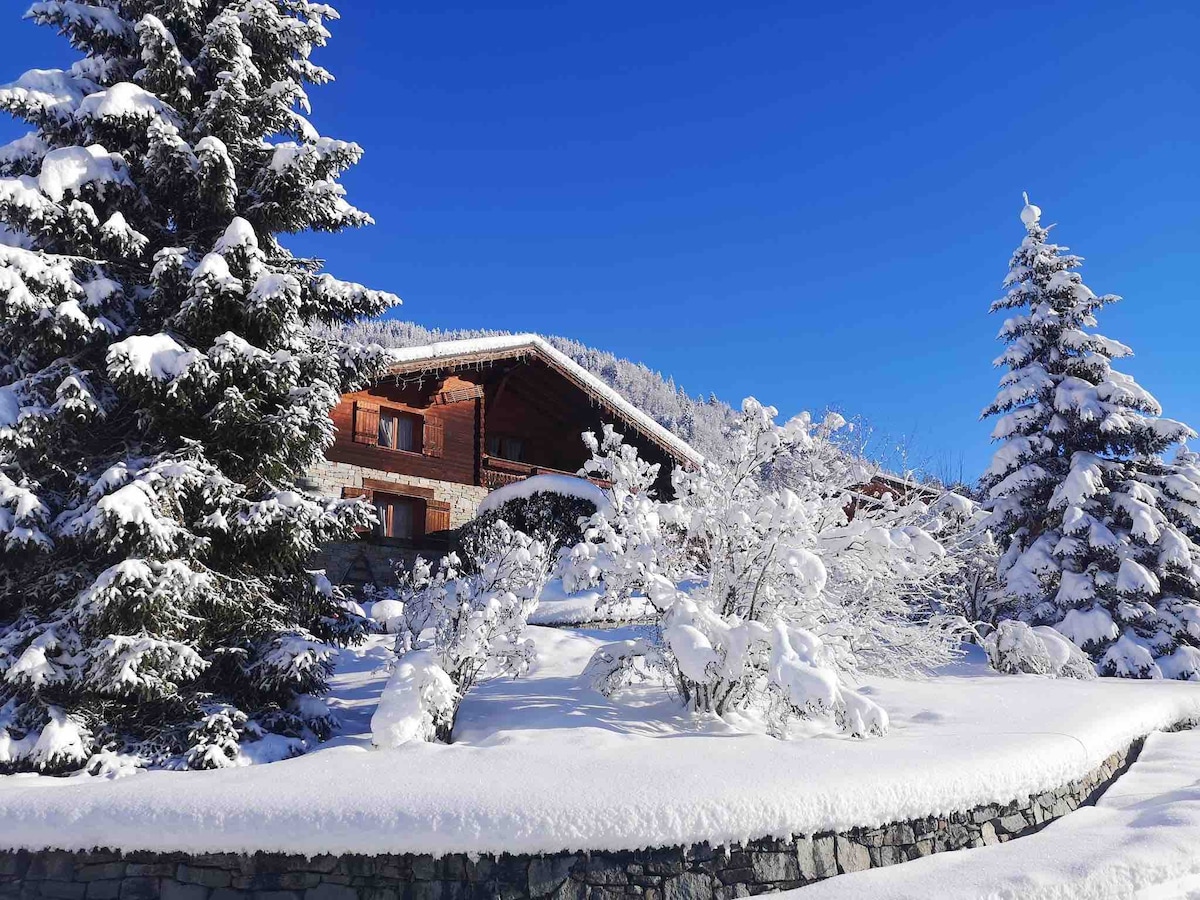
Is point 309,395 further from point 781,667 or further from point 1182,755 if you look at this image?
point 1182,755

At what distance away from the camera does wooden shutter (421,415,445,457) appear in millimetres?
20109

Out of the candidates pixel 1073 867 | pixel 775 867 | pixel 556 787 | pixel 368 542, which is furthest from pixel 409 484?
pixel 1073 867

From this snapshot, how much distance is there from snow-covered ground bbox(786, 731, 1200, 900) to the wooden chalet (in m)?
12.3

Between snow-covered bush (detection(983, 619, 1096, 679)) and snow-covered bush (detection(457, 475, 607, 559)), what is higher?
snow-covered bush (detection(457, 475, 607, 559))

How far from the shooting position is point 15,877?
5.72 m

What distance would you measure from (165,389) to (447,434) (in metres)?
13.1

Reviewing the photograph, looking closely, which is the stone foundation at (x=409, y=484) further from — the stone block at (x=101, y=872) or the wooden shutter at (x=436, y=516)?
the stone block at (x=101, y=872)

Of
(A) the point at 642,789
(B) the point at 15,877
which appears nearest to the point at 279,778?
(B) the point at 15,877

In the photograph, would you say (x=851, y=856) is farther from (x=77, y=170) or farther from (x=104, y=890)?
(x=77, y=170)

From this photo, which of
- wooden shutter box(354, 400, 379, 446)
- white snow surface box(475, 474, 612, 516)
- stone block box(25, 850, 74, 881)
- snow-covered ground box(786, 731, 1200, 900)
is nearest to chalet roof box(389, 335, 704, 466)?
wooden shutter box(354, 400, 379, 446)

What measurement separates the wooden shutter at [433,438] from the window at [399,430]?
216 mm

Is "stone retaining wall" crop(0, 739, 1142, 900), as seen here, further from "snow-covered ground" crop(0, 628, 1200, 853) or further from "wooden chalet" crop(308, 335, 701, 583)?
"wooden chalet" crop(308, 335, 701, 583)

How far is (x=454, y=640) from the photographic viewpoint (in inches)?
317

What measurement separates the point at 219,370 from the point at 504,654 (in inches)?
157
